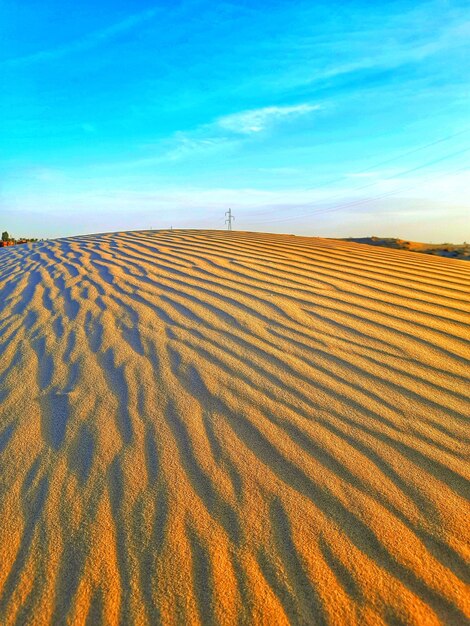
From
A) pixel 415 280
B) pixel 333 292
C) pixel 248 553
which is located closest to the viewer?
pixel 248 553

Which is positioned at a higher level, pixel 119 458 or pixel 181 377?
pixel 181 377

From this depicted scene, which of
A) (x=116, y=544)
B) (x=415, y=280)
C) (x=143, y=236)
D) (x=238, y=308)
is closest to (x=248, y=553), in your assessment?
(x=116, y=544)

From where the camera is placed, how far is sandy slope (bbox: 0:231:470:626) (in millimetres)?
1353

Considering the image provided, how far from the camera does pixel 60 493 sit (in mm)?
1724

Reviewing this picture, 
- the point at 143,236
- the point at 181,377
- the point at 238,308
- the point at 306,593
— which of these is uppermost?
the point at 143,236

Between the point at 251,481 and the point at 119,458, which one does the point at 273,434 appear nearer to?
the point at 251,481

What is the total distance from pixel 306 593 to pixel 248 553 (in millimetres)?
221

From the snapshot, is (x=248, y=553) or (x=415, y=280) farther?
(x=415, y=280)

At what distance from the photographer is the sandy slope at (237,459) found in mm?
1353

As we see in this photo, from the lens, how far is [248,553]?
1458mm

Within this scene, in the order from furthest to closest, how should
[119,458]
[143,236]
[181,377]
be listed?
[143,236]
[181,377]
[119,458]

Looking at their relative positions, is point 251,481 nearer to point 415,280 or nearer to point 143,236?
point 415,280

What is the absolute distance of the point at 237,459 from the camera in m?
1.86

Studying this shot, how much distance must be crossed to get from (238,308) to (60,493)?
1955mm
